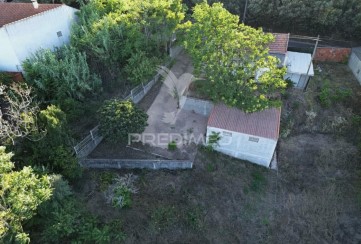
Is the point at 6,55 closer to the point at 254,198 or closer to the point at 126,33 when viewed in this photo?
the point at 126,33

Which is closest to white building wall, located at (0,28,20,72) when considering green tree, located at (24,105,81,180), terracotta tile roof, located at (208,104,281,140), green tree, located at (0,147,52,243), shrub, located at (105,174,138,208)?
green tree, located at (24,105,81,180)

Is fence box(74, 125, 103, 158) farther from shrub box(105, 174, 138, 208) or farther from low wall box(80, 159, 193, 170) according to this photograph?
shrub box(105, 174, 138, 208)

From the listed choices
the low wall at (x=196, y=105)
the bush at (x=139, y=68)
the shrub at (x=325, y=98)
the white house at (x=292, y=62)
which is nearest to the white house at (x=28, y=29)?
the bush at (x=139, y=68)

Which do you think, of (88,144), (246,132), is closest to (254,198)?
(246,132)

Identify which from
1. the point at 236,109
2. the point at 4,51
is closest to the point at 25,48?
the point at 4,51

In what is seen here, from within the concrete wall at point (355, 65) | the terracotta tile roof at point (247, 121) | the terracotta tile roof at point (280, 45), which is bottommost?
the terracotta tile roof at point (247, 121)

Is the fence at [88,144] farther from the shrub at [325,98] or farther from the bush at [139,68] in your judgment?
the shrub at [325,98]
